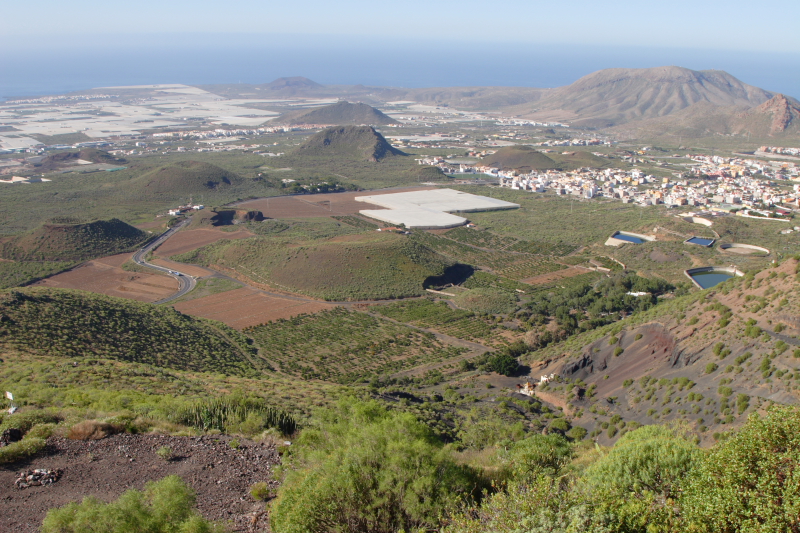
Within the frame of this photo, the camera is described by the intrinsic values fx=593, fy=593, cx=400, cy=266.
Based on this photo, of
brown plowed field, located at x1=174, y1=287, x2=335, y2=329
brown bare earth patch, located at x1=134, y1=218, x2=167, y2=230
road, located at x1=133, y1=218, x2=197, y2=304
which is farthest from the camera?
brown bare earth patch, located at x1=134, y1=218, x2=167, y2=230

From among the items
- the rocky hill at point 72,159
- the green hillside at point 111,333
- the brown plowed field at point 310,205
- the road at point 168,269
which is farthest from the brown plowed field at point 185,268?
the rocky hill at point 72,159

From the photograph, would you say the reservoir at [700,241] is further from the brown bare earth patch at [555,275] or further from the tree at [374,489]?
the tree at [374,489]

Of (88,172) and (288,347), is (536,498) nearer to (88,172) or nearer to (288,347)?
(288,347)

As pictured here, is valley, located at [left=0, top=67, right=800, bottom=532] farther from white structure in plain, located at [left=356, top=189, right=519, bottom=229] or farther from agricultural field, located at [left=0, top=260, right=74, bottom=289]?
white structure in plain, located at [left=356, top=189, right=519, bottom=229]

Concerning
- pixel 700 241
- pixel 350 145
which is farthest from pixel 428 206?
pixel 350 145

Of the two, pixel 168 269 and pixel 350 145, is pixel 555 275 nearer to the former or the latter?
pixel 168 269

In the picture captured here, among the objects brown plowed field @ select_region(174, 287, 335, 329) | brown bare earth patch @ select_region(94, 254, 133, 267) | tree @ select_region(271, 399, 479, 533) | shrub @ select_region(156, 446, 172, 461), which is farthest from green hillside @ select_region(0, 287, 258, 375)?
tree @ select_region(271, 399, 479, 533)
